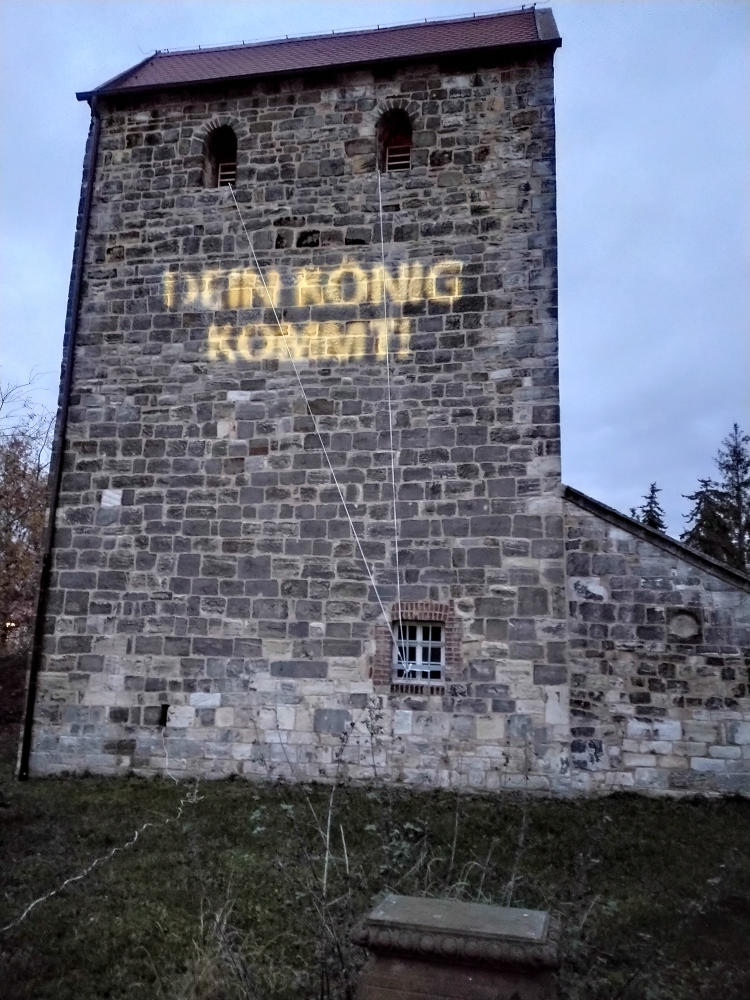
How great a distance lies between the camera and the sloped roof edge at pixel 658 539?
8.20m

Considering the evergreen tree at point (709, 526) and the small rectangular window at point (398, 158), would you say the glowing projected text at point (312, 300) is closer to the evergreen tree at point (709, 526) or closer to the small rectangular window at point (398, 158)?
the small rectangular window at point (398, 158)

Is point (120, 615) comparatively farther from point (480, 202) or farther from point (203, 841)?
point (480, 202)

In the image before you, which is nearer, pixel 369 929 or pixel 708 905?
pixel 369 929

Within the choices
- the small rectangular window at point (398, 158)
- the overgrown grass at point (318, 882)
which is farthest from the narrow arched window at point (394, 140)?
the overgrown grass at point (318, 882)

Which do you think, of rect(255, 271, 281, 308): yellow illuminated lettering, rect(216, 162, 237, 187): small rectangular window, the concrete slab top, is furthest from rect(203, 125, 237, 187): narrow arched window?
the concrete slab top

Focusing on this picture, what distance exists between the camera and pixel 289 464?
9.08 meters

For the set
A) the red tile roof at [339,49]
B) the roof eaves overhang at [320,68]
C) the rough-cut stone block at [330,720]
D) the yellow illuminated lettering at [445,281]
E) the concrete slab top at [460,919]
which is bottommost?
the concrete slab top at [460,919]

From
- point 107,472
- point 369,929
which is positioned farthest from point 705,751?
point 107,472

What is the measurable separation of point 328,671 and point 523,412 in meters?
3.35

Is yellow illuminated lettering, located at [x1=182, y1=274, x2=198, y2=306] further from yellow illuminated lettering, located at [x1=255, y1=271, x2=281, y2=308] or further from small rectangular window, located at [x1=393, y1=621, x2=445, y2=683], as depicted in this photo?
small rectangular window, located at [x1=393, y1=621, x2=445, y2=683]

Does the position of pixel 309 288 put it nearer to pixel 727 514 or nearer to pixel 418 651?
pixel 418 651

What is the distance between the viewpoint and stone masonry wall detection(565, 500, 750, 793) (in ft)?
26.2

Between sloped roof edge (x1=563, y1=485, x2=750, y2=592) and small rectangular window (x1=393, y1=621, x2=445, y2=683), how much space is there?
1.94m

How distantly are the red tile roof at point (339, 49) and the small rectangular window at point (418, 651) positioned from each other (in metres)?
6.44
